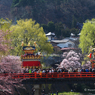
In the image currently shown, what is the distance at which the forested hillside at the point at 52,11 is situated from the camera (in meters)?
125

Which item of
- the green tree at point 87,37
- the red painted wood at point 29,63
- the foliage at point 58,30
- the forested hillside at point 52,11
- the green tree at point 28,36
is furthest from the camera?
the forested hillside at point 52,11

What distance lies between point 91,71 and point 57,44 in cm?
6433

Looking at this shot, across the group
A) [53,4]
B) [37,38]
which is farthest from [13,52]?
[53,4]

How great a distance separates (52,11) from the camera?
13875 cm

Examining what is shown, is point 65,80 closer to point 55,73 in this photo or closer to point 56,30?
point 55,73

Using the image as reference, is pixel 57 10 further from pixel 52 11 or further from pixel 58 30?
pixel 58 30

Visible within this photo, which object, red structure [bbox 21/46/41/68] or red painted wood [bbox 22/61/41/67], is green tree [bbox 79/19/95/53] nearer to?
red structure [bbox 21/46/41/68]

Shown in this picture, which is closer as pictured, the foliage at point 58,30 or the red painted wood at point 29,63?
the red painted wood at point 29,63

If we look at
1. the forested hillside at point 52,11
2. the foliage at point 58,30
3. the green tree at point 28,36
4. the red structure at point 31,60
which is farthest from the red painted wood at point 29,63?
the forested hillside at point 52,11

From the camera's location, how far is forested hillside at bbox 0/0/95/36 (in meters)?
125

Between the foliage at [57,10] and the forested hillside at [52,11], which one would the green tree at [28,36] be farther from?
the foliage at [57,10]

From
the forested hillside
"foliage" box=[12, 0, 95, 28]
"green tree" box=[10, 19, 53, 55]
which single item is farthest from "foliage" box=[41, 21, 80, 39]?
"green tree" box=[10, 19, 53, 55]

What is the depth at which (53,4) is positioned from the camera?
458ft

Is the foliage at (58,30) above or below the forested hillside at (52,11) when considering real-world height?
below
